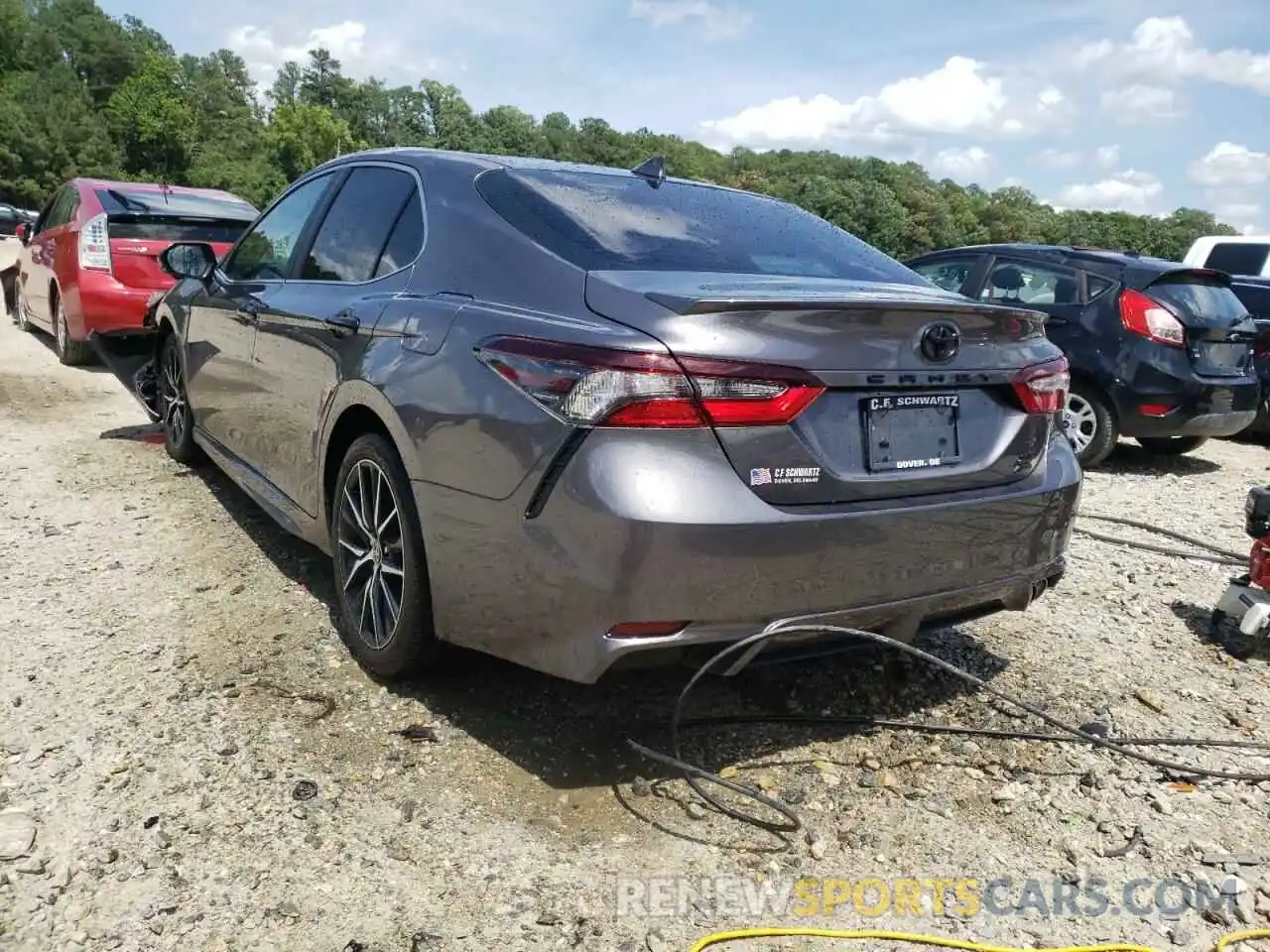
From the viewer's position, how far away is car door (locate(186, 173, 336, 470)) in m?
4.25

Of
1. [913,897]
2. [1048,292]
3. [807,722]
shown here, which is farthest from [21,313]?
[913,897]

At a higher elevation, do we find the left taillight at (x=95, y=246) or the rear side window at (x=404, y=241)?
the rear side window at (x=404, y=241)

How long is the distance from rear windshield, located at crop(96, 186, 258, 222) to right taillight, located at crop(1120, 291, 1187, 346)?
22.7ft

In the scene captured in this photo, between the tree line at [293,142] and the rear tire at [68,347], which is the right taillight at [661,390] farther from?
the tree line at [293,142]

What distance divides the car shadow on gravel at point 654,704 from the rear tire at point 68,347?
21.1 ft

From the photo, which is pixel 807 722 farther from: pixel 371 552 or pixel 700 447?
pixel 371 552

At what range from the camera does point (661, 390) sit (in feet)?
7.82

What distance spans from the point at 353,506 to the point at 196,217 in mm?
6144

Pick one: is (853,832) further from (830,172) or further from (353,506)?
(830,172)

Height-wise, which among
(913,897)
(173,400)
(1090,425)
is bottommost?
(913,897)

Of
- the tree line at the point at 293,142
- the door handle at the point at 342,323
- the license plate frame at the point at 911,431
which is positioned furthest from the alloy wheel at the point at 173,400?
the tree line at the point at 293,142

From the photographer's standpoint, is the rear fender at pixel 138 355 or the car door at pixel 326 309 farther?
the rear fender at pixel 138 355

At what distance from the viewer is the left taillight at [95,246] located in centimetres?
835

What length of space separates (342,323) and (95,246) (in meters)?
6.14
